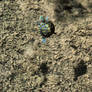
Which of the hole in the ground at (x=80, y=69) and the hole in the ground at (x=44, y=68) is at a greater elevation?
the hole in the ground at (x=44, y=68)

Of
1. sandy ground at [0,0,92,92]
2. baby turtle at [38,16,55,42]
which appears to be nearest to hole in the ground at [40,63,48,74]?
sandy ground at [0,0,92,92]

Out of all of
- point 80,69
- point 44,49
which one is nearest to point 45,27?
point 44,49

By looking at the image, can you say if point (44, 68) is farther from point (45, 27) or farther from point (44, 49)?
point (45, 27)

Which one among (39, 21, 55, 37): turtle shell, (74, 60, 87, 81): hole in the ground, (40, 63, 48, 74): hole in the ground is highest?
(39, 21, 55, 37): turtle shell

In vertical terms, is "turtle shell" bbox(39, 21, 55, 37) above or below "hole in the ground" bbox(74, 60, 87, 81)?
above

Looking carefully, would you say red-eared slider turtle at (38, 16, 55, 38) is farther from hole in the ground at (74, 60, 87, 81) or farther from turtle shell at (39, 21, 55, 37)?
hole in the ground at (74, 60, 87, 81)

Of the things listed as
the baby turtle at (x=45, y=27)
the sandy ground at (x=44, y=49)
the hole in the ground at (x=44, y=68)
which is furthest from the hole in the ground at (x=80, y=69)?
the baby turtle at (x=45, y=27)

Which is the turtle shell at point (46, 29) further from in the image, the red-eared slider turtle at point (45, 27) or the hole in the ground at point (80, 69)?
the hole in the ground at point (80, 69)

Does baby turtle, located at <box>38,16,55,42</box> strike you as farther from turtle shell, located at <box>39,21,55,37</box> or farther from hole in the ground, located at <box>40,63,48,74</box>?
hole in the ground, located at <box>40,63,48,74</box>
